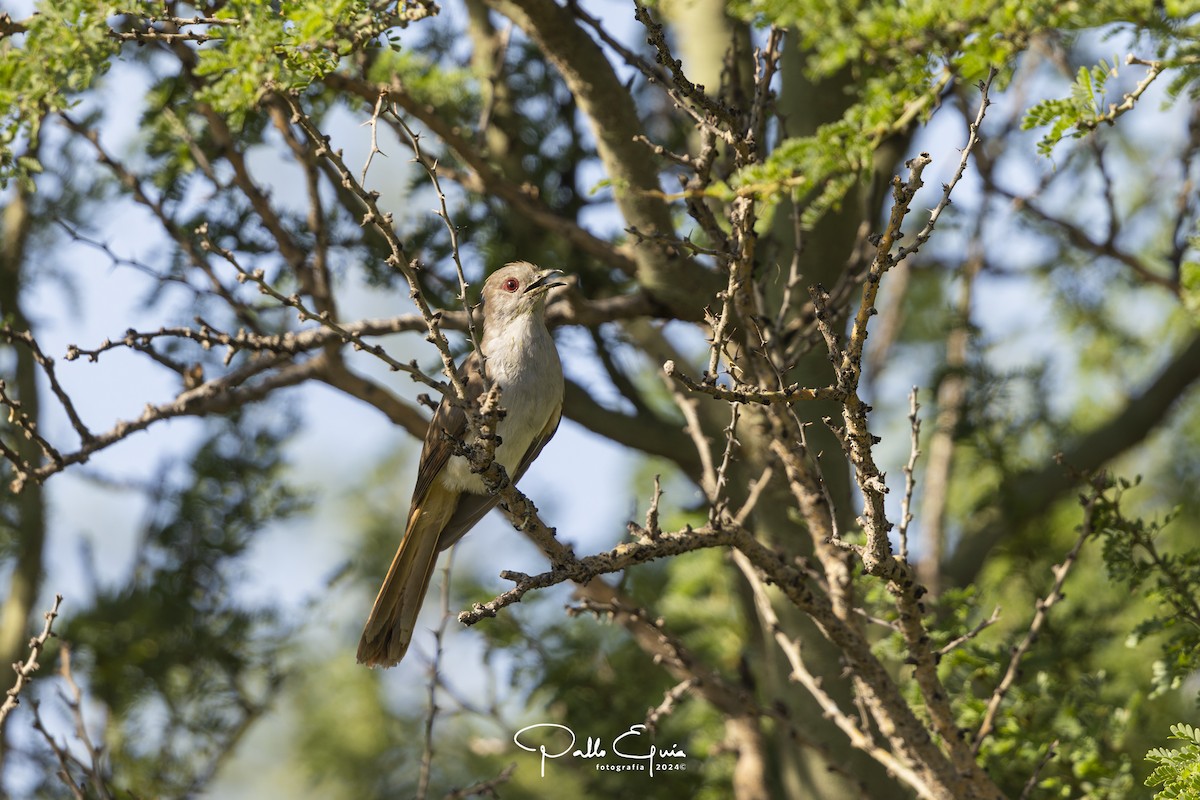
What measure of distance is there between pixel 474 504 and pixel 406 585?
1.68ft

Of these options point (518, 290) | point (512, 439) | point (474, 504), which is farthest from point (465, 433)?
point (518, 290)

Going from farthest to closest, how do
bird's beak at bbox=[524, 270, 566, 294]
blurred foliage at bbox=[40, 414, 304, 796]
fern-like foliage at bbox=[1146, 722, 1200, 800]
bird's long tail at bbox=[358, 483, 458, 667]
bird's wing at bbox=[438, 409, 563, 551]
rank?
blurred foliage at bbox=[40, 414, 304, 796]
bird's wing at bbox=[438, 409, 563, 551]
bird's beak at bbox=[524, 270, 566, 294]
bird's long tail at bbox=[358, 483, 458, 667]
fern-like foliage at bbox=[1146, 722, 1200, 800]

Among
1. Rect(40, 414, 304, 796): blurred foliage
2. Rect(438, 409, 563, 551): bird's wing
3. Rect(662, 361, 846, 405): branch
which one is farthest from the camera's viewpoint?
Rect(40, 414, 304, 796): blurred foliage

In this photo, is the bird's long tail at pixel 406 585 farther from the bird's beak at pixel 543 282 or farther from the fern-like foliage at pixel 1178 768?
the fern-like foliage at pixel 1178 768

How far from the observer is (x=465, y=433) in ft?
15.1

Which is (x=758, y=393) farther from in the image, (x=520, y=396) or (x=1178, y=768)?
(x=520, y=396)

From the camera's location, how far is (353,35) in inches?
144

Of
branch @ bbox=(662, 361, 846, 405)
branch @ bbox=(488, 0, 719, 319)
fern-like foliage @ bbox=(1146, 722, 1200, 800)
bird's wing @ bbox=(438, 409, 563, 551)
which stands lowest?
fern-like foliage @ bbox=(1146, 722, 1200, 800)

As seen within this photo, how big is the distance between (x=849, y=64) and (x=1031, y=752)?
2979 millimetres

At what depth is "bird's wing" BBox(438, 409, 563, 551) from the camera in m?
4.95

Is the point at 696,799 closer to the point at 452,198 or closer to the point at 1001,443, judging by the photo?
the point at 1001,443

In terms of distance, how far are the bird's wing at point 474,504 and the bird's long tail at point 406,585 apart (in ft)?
0.14
